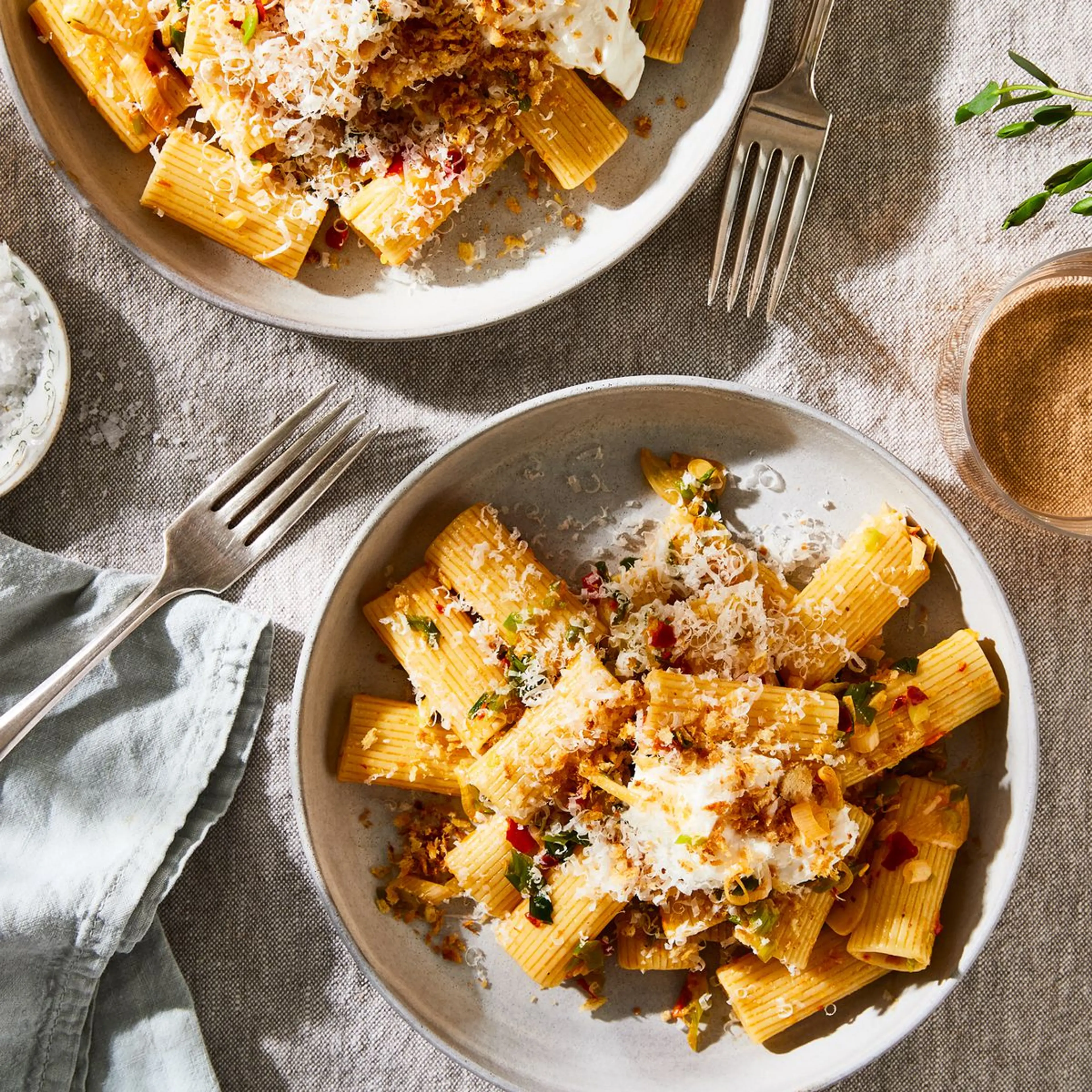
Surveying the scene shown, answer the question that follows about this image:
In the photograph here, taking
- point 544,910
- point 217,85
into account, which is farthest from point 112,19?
point 544,910

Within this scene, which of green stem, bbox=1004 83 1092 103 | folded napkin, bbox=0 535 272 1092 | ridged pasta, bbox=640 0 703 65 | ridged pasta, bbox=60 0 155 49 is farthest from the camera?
folded napkin, bbox=0 535 272 1092

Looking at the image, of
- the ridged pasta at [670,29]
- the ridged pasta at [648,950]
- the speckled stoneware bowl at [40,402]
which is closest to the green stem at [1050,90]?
the ridged pasta at [670,29]

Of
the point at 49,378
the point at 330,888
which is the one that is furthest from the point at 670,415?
the point at 49,378

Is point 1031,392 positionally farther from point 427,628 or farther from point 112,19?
point 112,19

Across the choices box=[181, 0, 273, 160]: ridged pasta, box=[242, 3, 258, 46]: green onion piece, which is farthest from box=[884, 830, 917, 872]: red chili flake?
box=[242, 3, 258, 46]: green onion piece

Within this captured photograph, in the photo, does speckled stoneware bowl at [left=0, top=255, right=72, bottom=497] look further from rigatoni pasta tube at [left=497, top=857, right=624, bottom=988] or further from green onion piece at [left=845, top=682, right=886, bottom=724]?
green onion piece at [left=845, top=682, right=886, bottom=724]
